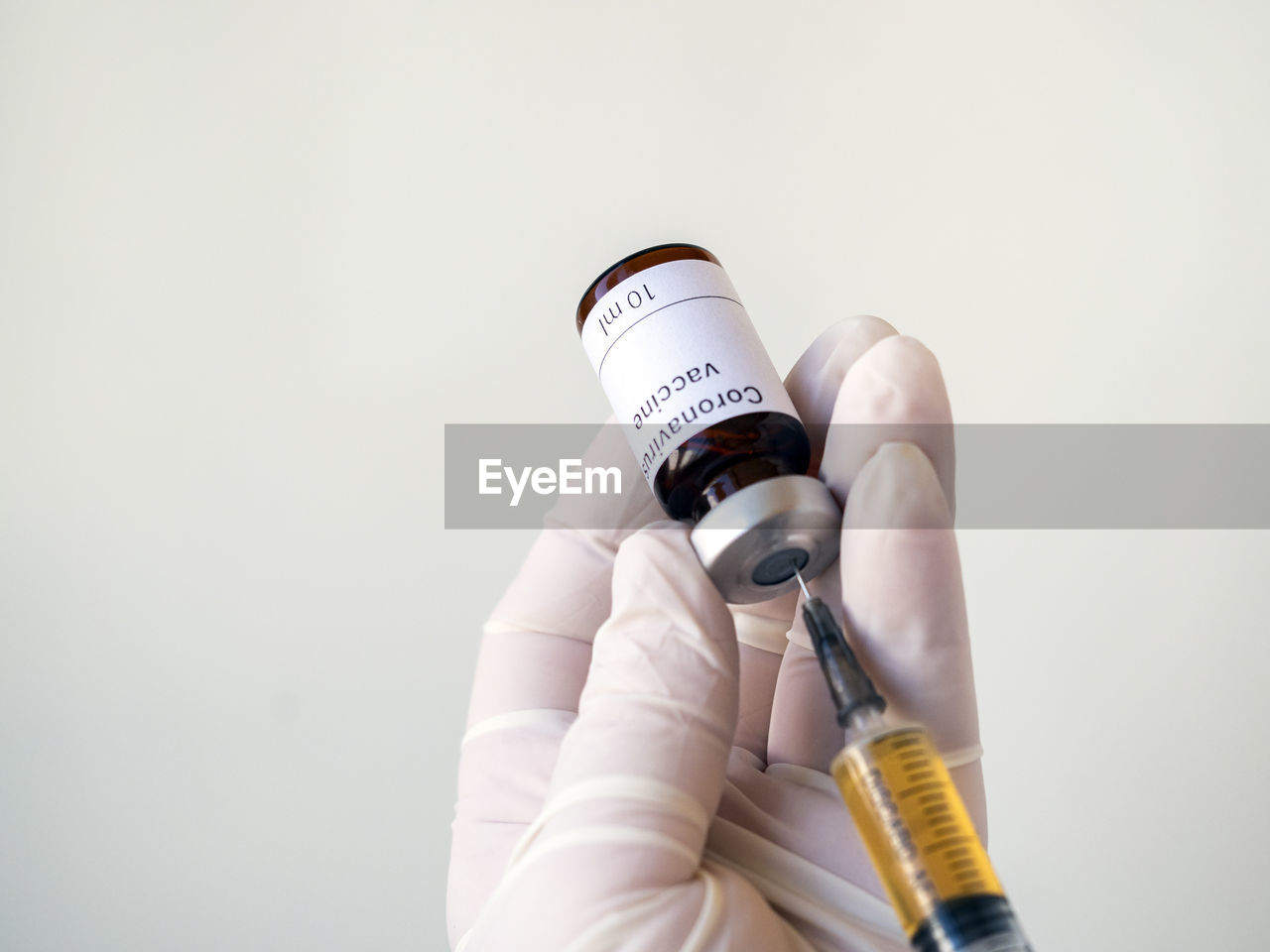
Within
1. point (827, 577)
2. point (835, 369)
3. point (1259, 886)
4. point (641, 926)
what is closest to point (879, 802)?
point (641, 926)

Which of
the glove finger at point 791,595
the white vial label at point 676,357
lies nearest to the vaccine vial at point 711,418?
the white vial label at point 676,357

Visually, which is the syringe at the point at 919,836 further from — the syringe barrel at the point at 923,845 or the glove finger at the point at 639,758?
the glove finger at the point at 639,758

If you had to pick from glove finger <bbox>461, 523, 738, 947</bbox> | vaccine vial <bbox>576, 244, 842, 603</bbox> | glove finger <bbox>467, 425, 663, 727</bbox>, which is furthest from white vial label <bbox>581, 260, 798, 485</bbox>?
glove finger <bbox>467, 425, 663, 727</bbox>

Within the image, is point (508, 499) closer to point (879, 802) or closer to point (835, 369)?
point (835, 369)

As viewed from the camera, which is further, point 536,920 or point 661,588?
point 661,588

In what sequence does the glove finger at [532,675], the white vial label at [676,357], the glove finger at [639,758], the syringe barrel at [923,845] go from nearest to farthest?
the syringe barrel at [923,845] < the glove finger at [639,758] < the white vial label at [676,357] < the glove finger at [532,675]

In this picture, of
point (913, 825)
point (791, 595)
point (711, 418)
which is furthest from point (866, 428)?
point (913, 825)
